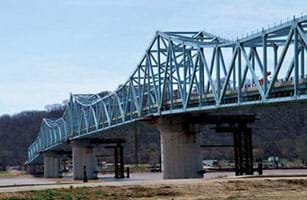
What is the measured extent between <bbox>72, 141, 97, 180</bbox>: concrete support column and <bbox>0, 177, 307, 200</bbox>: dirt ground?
95.1 m

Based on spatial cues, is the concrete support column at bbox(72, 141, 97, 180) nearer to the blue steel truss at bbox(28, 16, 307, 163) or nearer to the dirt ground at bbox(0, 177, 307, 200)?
the blue steel truss at bbox(28, 16, 307, 163)

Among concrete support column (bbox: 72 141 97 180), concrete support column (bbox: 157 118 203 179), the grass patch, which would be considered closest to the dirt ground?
the grass patch

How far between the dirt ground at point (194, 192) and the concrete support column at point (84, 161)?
95.1 meters

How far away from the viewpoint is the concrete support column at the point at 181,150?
91188 mm

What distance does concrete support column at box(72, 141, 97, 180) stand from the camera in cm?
15388

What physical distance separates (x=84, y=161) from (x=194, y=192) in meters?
102

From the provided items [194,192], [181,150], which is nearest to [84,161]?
[181,150]

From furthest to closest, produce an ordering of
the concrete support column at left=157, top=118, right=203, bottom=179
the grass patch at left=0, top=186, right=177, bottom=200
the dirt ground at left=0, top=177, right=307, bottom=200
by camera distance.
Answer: the concrete support column at left=157, top=118, right=203, bottom=179 < the grass patch at left=0, top=186, right=177, bottom=200 < the dirt ground at left=0, top=177, right=307, bottom=200

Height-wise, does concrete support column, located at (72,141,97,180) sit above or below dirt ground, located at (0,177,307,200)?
above

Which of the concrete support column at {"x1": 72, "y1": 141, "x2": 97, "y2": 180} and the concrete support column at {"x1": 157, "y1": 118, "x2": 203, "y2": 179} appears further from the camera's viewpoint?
the concrete support column at {"x1": 72, "y1": 141, "x2": 97, "y2": 180}

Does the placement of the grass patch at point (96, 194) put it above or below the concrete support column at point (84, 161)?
below

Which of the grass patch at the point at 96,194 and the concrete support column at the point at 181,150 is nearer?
the grass patch at the point at 96,194

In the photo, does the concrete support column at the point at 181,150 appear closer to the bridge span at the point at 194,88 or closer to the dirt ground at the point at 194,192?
the bridge span at the point at 194,88

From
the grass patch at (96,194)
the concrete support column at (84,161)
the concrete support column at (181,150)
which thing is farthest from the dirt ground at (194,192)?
the concrete support column at (84,161)
